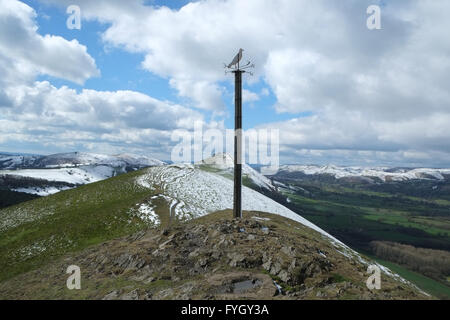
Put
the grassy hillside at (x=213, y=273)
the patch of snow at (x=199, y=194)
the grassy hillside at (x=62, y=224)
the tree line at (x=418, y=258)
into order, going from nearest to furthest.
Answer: the grassy hillside at (x=213, y=273), the grassy hillside at (x=62, y=224), the patch of snow at (x=199, y=194), the tree line at (x=418, y=258)

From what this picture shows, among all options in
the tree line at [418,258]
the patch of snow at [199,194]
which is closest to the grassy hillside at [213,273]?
the patch of snow at [199,194]

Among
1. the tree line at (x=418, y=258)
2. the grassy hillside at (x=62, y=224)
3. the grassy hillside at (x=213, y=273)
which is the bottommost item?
the tree line at (x=418, y=258)

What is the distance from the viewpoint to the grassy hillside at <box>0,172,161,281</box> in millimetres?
32750

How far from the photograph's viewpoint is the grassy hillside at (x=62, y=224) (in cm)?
3275

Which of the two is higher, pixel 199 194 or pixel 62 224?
pixel 199 194

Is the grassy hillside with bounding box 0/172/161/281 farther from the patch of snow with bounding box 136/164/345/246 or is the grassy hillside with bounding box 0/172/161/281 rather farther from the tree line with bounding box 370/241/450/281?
the tree line with bounding box 370/241/450/281

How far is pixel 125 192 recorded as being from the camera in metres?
54.6

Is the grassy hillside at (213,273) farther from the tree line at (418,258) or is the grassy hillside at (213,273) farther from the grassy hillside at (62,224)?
the tree line at (418,258)

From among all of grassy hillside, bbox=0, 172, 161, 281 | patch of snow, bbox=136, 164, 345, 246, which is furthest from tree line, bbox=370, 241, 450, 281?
grassy hillside, bbox=0, 172, 161, 281

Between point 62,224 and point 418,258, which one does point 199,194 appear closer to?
point 62,224

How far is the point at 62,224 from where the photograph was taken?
39.7 metres

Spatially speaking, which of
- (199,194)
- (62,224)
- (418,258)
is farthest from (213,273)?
(418,258)

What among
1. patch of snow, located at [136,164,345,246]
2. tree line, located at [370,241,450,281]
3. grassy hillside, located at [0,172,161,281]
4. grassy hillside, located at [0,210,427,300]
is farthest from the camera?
tree line, located at [370,241,450,281]
